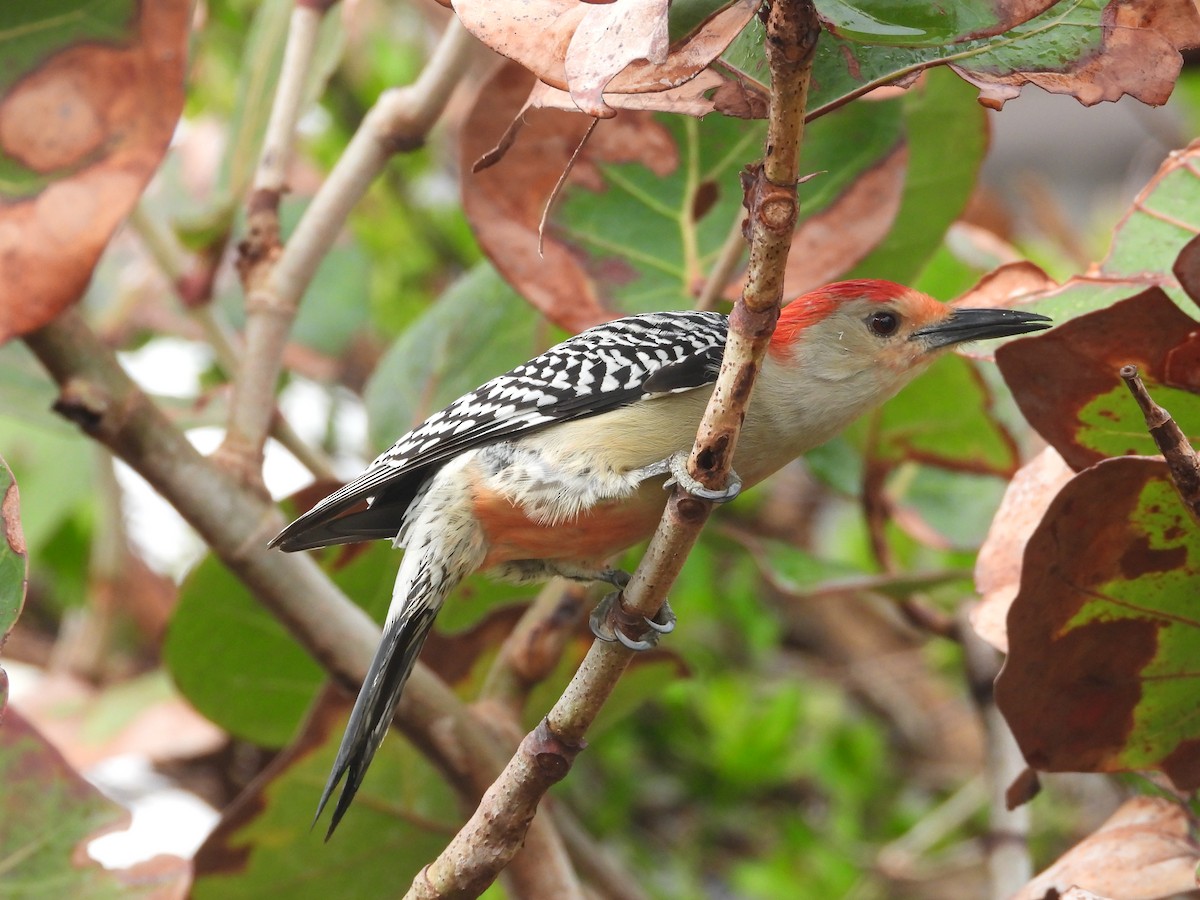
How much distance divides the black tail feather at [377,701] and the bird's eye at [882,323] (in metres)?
0.96

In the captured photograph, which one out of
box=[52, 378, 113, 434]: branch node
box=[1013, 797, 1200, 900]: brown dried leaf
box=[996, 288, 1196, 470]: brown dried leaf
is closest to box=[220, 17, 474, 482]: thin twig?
box=[52, 378, 113, 434]: branch node

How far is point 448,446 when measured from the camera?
7.57 feet

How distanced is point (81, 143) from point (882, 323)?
147 centimetres

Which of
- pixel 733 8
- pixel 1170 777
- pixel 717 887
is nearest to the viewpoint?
pixel 733 8

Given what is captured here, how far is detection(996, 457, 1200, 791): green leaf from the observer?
5.19 ft

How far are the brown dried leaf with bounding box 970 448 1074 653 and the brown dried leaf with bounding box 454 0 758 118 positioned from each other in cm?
91

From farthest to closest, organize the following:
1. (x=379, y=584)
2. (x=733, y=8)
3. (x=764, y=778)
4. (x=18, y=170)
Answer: (x=764, y=778) → (x=379, y=584) → (x=18, y=170) → (x=733, y=8)

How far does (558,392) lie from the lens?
7.70ft

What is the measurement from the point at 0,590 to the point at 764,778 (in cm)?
235

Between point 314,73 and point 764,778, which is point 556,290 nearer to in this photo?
point 314,73

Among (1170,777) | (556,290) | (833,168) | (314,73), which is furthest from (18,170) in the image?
(1170,777)

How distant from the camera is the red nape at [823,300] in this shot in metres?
2.46

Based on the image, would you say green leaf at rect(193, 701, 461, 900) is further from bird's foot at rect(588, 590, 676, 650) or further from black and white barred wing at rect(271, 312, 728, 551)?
bird's foot at rect(588, 590, 676, 650)

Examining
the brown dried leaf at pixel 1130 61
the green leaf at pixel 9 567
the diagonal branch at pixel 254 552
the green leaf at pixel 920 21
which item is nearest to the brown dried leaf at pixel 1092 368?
the brown dried leaf at pixel 1130 61
